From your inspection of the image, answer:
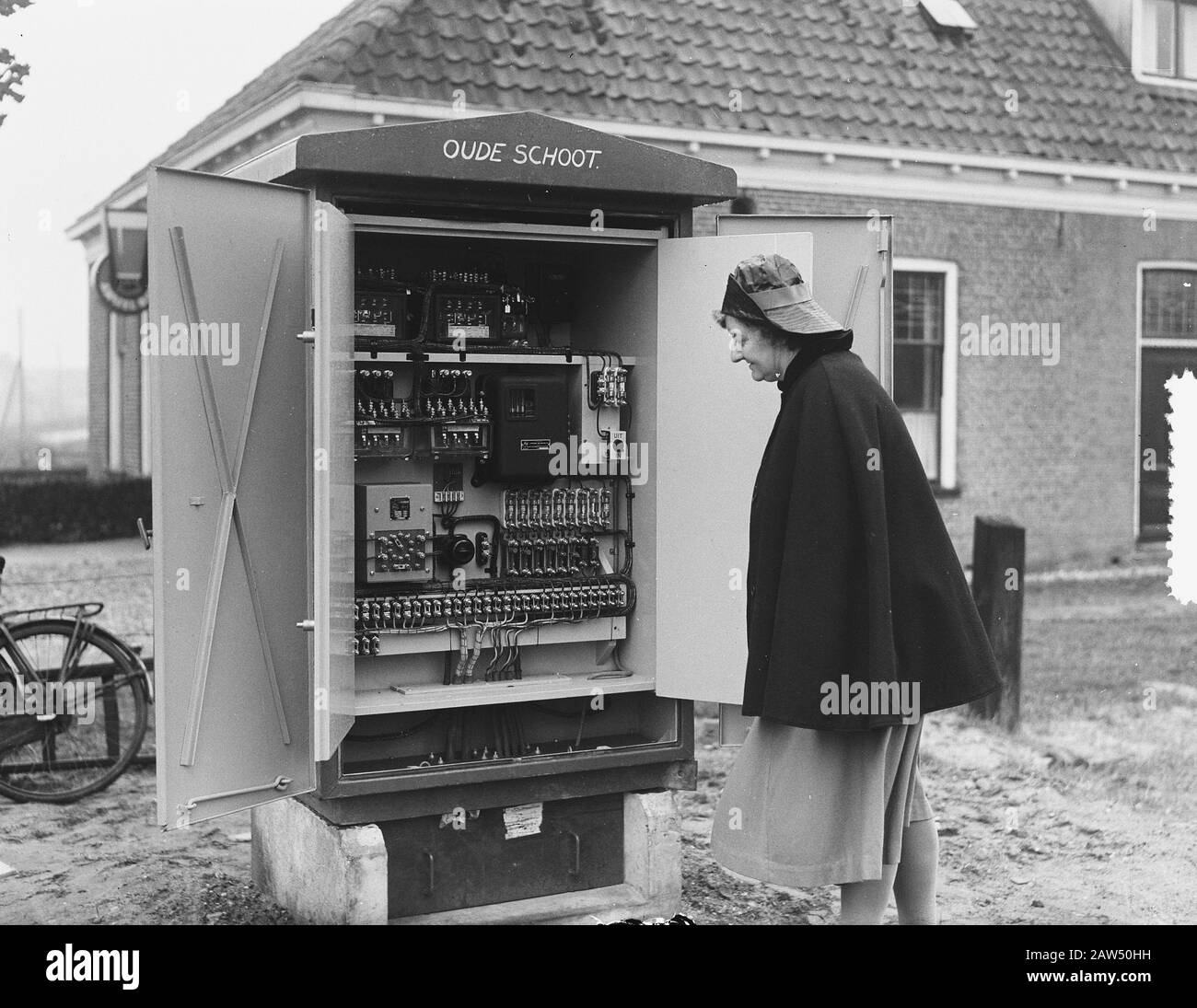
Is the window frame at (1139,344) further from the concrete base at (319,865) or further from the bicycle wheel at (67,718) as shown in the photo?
the concrete base at (319,865)

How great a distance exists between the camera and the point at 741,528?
5.44 m

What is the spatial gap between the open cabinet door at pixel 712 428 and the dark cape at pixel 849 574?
1322mm

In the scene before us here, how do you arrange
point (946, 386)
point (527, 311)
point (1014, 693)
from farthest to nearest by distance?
1. point (946, 386)
2. point (1014, 693)
3. point (527, 311)

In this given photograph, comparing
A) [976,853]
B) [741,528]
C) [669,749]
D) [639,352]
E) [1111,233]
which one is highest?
[1111,233]

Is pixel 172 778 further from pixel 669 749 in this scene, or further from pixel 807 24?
pixel 807 24

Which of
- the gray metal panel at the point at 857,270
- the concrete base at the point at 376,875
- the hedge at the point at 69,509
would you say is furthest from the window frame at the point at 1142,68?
the concrete base at the point at 376,875

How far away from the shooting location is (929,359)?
13000 millimetres

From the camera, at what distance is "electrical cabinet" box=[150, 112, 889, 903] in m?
4.46

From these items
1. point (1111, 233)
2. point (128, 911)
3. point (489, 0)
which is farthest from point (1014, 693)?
point (1111, 233)

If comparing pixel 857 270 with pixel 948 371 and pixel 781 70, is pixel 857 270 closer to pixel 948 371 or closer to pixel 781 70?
pixel 781 70

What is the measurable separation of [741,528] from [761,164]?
6706mm

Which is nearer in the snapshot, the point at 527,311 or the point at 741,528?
the point at 741,528

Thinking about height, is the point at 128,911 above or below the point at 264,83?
below

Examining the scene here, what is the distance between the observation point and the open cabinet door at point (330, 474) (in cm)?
434
